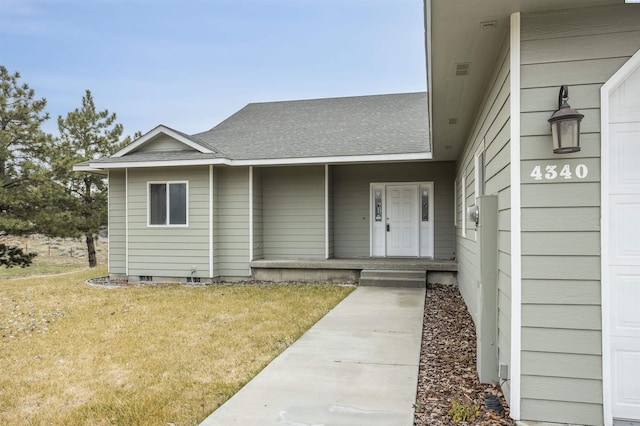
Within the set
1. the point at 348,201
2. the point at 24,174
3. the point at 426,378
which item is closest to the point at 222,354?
the point at 426,378

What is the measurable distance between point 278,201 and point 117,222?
12.8ft

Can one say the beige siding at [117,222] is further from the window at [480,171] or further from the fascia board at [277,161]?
the window at [480,171]

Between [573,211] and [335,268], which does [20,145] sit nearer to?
[335,268]

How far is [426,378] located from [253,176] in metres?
6.88

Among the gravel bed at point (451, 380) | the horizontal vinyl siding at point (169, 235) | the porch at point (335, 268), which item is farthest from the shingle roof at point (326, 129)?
the gravel bed at point (451, 380)

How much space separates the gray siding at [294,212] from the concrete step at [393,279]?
5.41 feet

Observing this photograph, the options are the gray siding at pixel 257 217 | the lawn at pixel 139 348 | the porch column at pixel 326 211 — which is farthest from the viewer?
the porch column at pixel 326 211

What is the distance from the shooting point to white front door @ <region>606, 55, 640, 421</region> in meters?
2.53

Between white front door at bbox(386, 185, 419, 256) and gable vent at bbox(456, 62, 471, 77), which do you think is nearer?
gable vent at bbox(456, 62, 471, 77)

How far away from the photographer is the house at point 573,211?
2545 mm

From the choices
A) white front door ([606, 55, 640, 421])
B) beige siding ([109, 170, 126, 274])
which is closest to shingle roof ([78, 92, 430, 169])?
beige siding ([109, 170, 126, 274])

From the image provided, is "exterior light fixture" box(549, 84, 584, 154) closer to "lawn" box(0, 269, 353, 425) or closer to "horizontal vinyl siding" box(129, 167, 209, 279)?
"lawn" box(0, 269, 353, 425)

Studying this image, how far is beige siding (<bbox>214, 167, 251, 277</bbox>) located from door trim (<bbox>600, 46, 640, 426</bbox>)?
25.1ft

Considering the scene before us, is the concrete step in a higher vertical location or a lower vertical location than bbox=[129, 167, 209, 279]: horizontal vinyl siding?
lower
